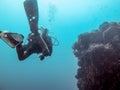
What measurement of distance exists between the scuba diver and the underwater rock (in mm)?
8338

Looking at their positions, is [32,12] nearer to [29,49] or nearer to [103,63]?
[29,49]

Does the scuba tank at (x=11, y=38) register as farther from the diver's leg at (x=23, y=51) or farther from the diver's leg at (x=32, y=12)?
the diver's leg at (x=32, y=12)

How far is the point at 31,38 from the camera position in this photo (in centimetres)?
721

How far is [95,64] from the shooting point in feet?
50.8

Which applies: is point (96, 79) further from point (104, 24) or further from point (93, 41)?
point (104, 24)

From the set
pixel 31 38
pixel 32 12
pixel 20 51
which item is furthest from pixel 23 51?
pixel 32 12

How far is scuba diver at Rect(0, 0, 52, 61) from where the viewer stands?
594cm

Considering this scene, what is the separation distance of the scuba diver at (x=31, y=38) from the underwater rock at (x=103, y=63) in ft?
27.4

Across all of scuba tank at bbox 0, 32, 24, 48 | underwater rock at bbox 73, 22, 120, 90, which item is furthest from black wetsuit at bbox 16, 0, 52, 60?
underwater rock at bbox 73, 22, 120, 90

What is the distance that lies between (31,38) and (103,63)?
9.38 meters

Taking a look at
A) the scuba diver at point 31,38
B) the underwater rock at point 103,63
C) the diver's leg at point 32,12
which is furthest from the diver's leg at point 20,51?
the underwater rock at point 103,63

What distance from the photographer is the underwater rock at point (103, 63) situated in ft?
47.8

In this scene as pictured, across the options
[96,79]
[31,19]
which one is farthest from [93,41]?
[31,19]

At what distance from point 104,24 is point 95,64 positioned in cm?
604
